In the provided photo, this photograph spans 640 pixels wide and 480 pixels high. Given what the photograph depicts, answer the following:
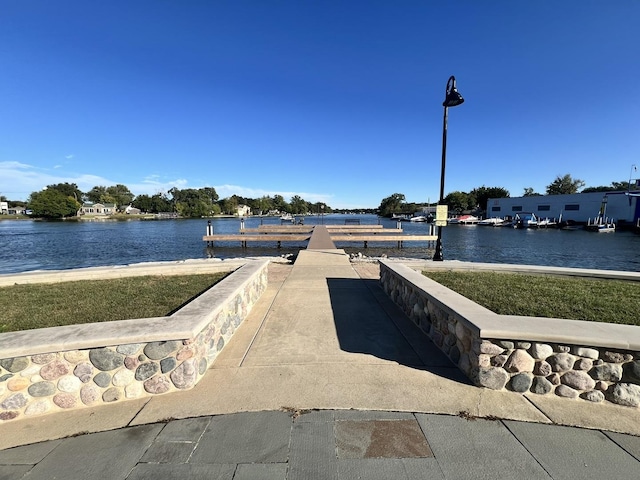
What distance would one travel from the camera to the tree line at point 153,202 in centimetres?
8562

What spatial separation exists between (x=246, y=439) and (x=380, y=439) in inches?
38.9

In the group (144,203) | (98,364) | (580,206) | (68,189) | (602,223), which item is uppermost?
(68,189)

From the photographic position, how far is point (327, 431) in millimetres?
2311

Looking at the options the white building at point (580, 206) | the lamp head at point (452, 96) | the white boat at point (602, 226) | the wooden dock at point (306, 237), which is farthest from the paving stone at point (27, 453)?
the white building at point (580, 206)

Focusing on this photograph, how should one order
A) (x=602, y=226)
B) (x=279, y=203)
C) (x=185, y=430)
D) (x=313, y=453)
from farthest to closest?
(x=279, y=203) → (x=602, y=226) → (x=185, y=430) → (x=313, y=453)

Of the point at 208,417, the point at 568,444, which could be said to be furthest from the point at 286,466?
the point at 568,444

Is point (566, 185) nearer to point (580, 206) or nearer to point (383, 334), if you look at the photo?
point (580, 206)

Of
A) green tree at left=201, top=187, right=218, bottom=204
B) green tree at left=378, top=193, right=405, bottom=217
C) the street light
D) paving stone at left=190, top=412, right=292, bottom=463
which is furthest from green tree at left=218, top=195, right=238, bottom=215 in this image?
paving stone at left=190, top=412, right=292, bottom=463

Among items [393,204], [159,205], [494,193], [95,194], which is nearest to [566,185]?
[494,193]

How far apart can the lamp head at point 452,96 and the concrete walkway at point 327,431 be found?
7.49 metres

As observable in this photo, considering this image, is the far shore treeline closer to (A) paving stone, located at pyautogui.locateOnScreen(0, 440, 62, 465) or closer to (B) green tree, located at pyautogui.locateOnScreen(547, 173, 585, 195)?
(B) green tree, located at pyautogui.locateOnScreen(547, 173, 585, 195)

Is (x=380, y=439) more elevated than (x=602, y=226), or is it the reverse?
(x=602, y=226)

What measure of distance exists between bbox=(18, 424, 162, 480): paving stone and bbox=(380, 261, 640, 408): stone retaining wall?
2.93 m

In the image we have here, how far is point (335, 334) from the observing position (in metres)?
4.21
